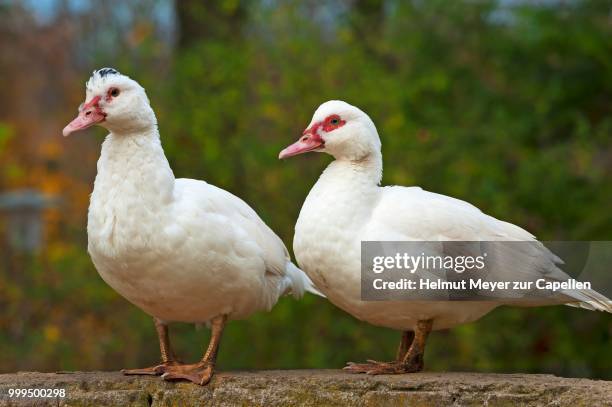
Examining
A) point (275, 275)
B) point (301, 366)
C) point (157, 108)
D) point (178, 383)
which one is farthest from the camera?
point (157, 108)

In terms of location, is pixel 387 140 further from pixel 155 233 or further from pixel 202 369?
pixel 155 233

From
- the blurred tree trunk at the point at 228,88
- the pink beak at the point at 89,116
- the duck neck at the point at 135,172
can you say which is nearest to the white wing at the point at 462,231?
the duck neck at the point at 135,172

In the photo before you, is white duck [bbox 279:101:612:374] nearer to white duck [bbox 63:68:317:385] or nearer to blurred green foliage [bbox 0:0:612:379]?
white duck [bbox 63:68:317:385]

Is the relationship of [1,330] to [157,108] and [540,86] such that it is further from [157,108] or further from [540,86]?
[540,86]

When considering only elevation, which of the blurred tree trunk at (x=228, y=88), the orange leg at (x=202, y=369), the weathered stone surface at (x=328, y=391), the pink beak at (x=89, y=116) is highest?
the blurred tree trunk at (x=228, y=88)

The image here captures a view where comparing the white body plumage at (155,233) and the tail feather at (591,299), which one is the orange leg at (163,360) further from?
the tail feather at (591,299)

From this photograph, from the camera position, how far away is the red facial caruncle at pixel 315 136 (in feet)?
18.2

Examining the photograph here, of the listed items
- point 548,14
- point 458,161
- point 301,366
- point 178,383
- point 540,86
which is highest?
point 548,14

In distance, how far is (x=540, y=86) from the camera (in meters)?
9.81

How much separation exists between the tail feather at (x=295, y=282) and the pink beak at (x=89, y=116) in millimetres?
1398

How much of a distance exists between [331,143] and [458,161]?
13.7ft

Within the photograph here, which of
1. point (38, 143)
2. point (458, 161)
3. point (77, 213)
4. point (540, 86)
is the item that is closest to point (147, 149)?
point (458, 161)

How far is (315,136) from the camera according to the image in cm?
558

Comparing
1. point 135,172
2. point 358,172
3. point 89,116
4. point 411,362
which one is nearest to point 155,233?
point 135,172
